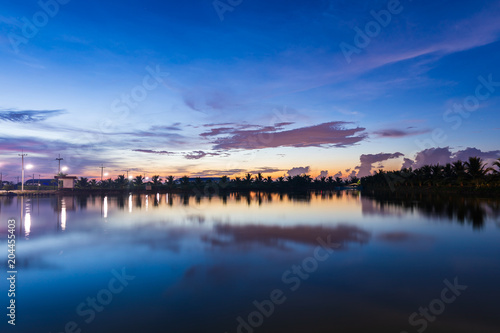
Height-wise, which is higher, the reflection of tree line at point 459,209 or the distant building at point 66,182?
the distant building at point 66,182

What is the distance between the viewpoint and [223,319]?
25.0ft

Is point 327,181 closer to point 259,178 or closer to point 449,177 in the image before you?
point 259,178

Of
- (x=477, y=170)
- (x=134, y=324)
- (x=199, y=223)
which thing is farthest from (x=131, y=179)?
(x=134, y=324)

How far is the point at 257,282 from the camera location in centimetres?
1032

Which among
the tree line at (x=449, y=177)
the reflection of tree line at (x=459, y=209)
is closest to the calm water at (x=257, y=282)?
the reflection of tree line at (x=459, y=209)

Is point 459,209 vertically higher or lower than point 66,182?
lower

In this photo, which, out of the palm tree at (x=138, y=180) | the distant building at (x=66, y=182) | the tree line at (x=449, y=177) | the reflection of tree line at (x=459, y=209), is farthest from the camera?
the palm tree at (x=138, y=180)

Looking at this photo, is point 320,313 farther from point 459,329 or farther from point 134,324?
point 134,324

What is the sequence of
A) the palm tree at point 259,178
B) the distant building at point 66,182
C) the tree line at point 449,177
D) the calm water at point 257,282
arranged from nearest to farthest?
the calm water at point 257,282, the tree line at point 449,177, the distant building at point 66,182, the palm tree at point 259,178

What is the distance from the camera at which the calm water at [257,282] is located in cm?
750

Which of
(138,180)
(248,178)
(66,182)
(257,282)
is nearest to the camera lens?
(257,282)

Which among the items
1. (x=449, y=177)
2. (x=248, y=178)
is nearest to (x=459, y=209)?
(x=449, y=177)

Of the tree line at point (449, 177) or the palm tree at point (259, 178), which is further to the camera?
the palm tree at point (259, 178)

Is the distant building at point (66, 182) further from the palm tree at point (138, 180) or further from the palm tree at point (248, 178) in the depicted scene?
the palm tree at point (248, 178)
